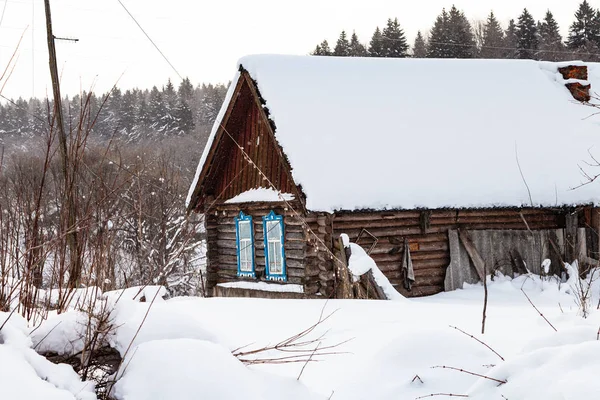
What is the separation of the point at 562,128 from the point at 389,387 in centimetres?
1338

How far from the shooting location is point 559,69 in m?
17.1

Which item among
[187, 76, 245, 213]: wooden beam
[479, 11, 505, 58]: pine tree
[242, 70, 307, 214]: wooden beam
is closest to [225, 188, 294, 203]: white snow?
[242, 70, 307, 214]: wooden beam

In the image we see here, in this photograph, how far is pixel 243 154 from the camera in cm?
1371

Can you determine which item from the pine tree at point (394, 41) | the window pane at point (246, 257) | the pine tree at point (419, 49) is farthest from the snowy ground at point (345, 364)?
the pine tree at point (419, 49)

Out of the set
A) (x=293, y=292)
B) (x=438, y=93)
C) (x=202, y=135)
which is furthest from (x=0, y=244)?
(x=202, y=135)

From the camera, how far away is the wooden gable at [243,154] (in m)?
13.3

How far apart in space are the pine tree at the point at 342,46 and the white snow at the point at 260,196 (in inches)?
1789

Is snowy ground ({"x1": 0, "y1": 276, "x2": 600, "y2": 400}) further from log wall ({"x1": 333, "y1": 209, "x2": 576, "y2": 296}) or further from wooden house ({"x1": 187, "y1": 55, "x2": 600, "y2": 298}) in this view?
log wall ({"x1": 333, "y1": 209, "x2": 576, "y2": 296})

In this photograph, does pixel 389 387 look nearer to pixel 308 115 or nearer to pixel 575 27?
pixel 308 115

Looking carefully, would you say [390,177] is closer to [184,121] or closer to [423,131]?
[423,131]

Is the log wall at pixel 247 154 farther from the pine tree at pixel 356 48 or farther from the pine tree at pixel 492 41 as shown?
the pine tree at pixel 492 41

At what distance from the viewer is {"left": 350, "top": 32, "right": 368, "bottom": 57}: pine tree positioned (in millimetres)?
58781

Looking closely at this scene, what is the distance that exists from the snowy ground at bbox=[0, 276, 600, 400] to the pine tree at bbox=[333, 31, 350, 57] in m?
55.3

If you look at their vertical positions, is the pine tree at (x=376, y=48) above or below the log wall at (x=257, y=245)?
above
